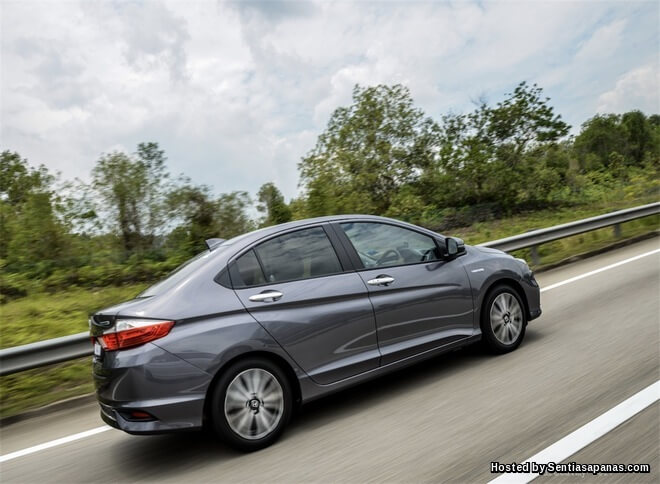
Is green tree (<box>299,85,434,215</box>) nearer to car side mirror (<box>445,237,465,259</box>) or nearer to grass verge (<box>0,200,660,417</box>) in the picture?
grass verge (<box>0,200,660,417</box>)

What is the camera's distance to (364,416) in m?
4.58

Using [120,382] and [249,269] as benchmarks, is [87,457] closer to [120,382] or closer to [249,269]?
[120,382]

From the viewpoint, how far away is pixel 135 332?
393 cm

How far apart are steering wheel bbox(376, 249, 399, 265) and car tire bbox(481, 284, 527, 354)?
1087 millimetres

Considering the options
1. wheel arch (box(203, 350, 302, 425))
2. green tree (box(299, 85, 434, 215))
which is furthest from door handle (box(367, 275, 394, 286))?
green tree (box(299, 85, 434, 215))

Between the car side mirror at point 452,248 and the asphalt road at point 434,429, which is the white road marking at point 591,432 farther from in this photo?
the car side mirror at point 452,248

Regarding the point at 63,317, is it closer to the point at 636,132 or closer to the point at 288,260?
the point at 288,260

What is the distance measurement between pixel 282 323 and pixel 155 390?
100 centimetres

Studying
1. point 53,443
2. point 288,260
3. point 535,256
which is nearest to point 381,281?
point 288,260

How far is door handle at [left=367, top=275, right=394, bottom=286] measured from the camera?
193 inches

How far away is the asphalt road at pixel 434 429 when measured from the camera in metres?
3.58

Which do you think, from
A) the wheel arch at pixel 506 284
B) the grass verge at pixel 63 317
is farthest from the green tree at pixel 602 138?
the wheel arch at pixel 506 284

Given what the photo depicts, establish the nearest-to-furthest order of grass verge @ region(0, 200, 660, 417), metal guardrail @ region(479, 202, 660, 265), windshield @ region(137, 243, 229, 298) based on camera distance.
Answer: windshield @ region(137, 243, 229, 298)
grass verge @ region(0, 200, 660, 417)
metal guardrail @ region(479, 202, 660, 265)

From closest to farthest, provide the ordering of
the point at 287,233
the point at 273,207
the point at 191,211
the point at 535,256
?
the point at 287,233
the point at 535,256
the point at 191,211
the point at 273,207
